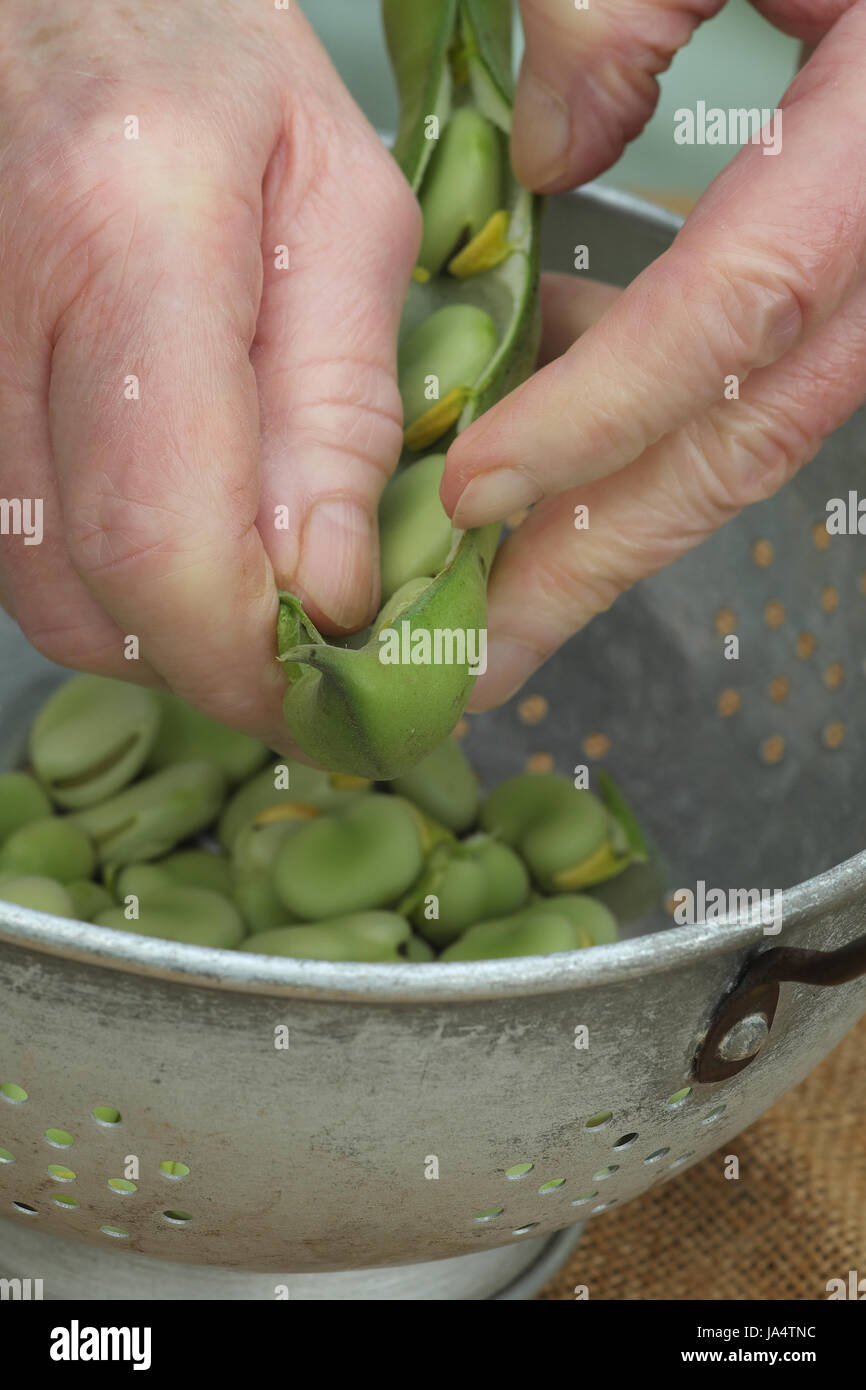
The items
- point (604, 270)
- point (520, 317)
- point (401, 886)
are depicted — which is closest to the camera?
point (520, 317)

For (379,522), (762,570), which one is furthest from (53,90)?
(762,570)

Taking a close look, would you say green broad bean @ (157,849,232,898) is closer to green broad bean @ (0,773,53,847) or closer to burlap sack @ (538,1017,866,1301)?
green broad bean @ (0,773,53,847)

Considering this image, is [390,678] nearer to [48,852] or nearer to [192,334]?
[192,334]

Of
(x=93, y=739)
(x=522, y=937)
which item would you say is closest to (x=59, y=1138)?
(x=522, y=937)

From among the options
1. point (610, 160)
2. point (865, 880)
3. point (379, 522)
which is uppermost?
point (610, 160)

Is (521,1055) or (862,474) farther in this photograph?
(862,474)

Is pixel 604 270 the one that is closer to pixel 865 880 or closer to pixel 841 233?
pixel 841 233
